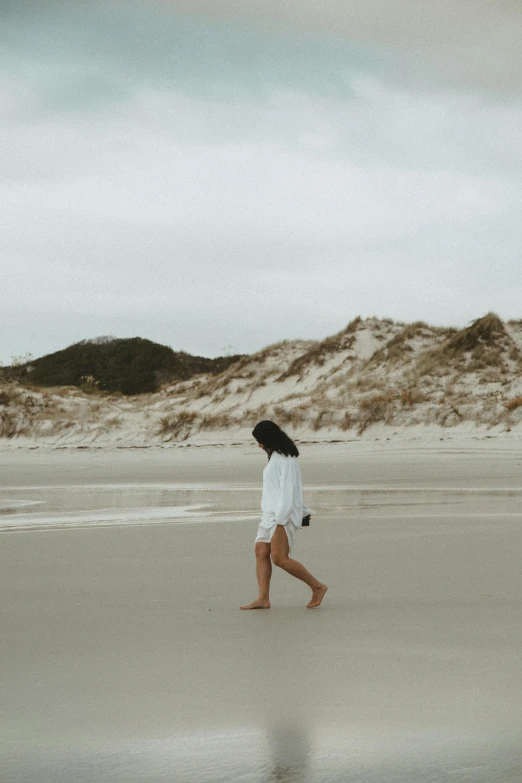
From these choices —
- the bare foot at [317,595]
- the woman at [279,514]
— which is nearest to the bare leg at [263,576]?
the woman at [279,514]

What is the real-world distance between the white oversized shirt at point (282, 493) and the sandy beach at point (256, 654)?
559mm

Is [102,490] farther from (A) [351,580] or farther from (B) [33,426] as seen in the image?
(B) [33,426]

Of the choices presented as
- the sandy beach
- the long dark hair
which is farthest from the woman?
the sandy beach

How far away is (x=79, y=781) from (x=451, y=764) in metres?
1.24

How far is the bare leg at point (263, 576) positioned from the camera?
6.21m

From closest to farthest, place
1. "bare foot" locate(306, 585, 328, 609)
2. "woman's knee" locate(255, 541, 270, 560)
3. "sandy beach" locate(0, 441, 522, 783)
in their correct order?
"sandy beach" locate(0, 441, 522, 783) < "bare foot" locate(306, 585, 328, 609) < "woman's knee" locate(255, 541, 270, 560)

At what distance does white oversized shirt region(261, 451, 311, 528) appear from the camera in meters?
6.28

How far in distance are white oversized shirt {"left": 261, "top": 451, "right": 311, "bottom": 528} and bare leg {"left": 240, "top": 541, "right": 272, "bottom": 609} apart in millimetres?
150

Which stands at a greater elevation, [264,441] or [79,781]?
[264,441]

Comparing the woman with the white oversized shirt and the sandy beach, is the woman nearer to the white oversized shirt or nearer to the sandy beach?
the white oversized shirt

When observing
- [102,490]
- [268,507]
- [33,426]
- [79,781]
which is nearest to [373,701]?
[79,781]

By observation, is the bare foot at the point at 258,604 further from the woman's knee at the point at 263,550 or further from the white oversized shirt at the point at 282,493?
the white oversized shirt at the point at 282,493

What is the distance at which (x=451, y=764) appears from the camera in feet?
11.5

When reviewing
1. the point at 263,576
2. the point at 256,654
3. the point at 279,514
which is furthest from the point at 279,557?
the point at 256,654
